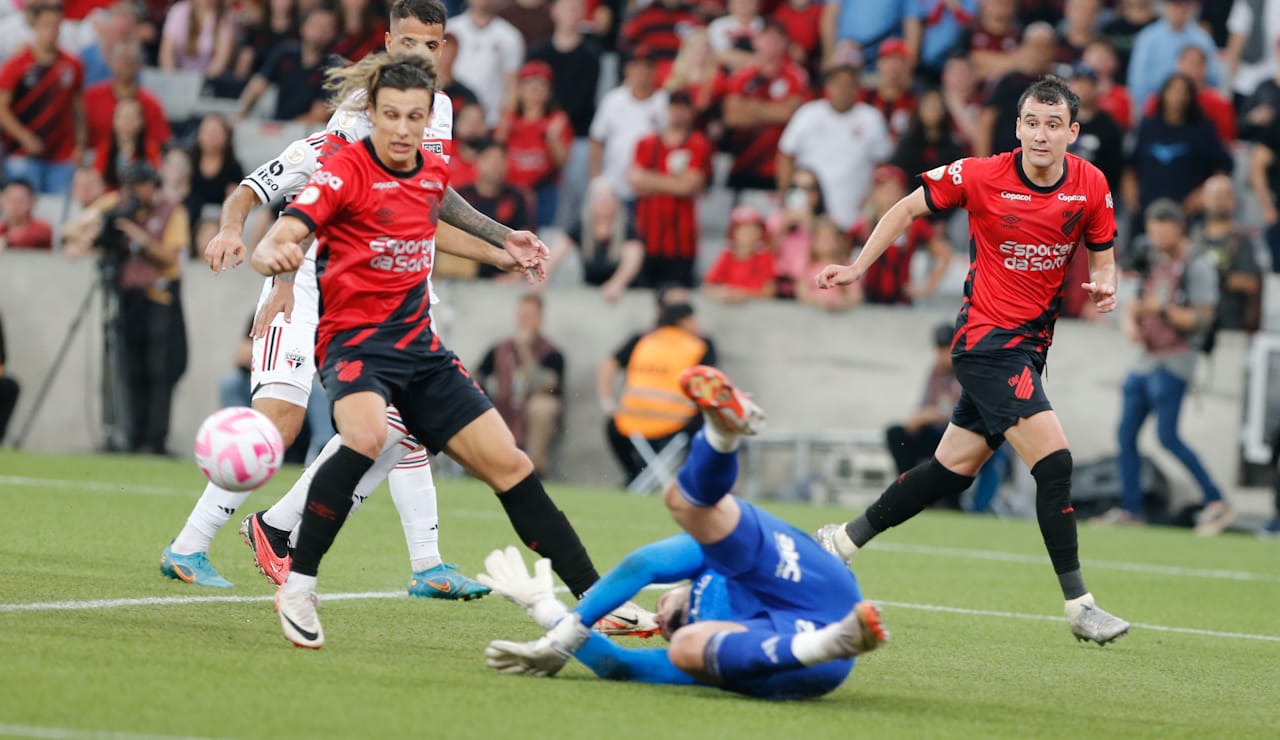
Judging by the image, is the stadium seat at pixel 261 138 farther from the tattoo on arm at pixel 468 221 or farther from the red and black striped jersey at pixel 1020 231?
the tattoo on arm at pixel 468 221

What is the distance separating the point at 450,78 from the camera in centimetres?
1872

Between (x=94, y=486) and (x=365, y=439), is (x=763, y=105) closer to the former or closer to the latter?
(x=94, y=486)

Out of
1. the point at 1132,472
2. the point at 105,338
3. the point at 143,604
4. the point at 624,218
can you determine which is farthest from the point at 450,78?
the point at 143,604

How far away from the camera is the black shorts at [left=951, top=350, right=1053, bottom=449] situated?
793 cm

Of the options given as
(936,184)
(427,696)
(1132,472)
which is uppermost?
(936,184)

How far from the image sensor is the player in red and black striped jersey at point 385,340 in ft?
20.5

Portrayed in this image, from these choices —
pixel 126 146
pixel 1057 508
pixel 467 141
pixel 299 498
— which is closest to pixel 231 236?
pixel 299 498

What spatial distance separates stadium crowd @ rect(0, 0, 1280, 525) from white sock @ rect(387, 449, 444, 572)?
28.8ft

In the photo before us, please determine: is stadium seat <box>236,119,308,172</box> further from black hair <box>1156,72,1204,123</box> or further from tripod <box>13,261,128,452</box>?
black hair <box>1156,72,1204,123</box>

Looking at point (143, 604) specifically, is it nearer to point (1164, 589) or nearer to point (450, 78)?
point (1164, 589)

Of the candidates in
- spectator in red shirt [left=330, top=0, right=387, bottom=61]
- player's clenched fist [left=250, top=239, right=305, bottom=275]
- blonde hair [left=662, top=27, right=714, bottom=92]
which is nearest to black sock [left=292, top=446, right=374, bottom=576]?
player's clenched fist [left=250, top=239, right=305, bottom=275]

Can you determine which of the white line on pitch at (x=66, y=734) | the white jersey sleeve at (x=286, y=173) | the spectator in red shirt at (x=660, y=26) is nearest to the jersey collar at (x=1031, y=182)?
the white jersey sleeve at (x=286, y=173)

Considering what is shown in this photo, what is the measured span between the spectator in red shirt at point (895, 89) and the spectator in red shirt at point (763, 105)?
89 centimetres

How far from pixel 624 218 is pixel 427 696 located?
12.5 metres
